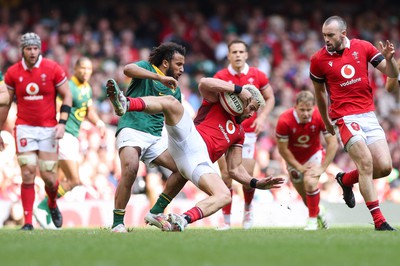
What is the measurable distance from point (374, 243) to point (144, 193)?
8841mm

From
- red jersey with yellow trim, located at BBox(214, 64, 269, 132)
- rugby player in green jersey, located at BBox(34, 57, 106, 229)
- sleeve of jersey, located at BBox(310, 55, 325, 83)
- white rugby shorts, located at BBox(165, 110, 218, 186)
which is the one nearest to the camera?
white rugby shorts, located at BBox(165, 110, 218, 186)

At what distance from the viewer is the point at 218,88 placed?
31.5 ft

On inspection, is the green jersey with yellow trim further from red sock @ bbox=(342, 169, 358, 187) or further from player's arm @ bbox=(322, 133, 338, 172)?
red sock @ bbox=(342, 169, 358, 187)

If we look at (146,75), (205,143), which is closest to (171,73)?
(146,75)

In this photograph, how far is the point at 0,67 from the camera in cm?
1859

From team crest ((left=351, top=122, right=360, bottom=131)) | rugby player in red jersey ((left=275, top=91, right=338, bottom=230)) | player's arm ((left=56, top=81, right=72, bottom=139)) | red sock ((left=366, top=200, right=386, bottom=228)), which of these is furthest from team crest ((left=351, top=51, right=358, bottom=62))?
player's arm ((left=56, top=81, right=72, bottom=139))

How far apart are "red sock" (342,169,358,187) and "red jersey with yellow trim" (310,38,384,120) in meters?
0.93

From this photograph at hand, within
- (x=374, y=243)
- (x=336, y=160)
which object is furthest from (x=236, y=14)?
(x=374, y=243)

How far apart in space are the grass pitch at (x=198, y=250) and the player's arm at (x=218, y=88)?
1724mm

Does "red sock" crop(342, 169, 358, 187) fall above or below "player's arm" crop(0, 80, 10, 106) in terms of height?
below

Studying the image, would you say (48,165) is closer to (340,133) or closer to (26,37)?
(26,37)

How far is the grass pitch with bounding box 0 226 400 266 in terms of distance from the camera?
6.41 metres

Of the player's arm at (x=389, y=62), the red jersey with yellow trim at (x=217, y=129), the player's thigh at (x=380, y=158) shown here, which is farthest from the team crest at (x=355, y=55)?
the red jersey with yellow trim at (x=217, y=129)

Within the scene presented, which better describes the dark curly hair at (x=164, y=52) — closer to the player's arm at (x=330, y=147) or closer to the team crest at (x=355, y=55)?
the team crest at (x=355, y=55)
